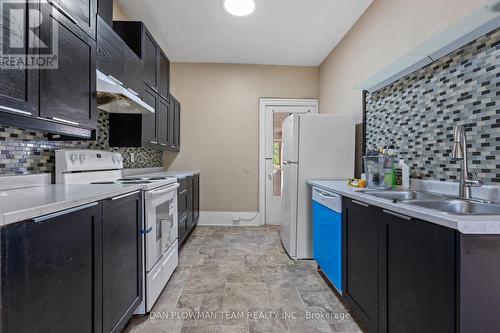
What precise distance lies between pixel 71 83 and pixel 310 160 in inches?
86.3

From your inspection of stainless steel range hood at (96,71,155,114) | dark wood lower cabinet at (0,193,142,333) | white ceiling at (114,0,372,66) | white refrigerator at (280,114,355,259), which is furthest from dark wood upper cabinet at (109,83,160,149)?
white refrigerator at (280,114,355,259)

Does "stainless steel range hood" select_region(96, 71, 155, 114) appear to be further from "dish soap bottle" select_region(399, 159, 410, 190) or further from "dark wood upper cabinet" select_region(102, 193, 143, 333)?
"dish soap bottle" select_region(399, 159, 410, 190)

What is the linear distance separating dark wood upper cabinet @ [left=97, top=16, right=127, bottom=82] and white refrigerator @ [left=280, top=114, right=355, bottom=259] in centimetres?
173

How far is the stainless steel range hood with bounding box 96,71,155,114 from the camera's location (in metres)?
1.66

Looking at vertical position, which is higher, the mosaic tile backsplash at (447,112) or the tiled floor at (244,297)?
the mosaic tile backsplash at (447,112)

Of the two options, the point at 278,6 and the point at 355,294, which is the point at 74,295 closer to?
the point at 355,294

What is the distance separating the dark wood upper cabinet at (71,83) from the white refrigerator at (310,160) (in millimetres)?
1899

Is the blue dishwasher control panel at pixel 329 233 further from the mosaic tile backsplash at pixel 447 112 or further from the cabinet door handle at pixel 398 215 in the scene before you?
the mosaic tile backsplash at pixel 447 112

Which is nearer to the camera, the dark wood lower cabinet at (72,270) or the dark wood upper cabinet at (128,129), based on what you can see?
the dark wood lower cabinet at (72,270)

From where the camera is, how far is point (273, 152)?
4238mm

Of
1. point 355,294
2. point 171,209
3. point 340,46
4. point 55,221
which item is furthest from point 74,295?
point 340,46

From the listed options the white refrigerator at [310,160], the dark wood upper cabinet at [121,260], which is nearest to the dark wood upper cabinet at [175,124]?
the white refrigerator at [310,160]

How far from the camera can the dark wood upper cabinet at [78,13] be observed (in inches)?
50.8

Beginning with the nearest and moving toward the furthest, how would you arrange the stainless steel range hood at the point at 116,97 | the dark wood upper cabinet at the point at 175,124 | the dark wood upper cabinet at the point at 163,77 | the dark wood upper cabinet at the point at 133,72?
the stainless steel range hood at the point at 116,97 → the dark wood upper cabinet at the point at 133,72 → the dark wood upper cabinet at the point at 163,77 → the dark wood upper cabinet at the point at 175,124
